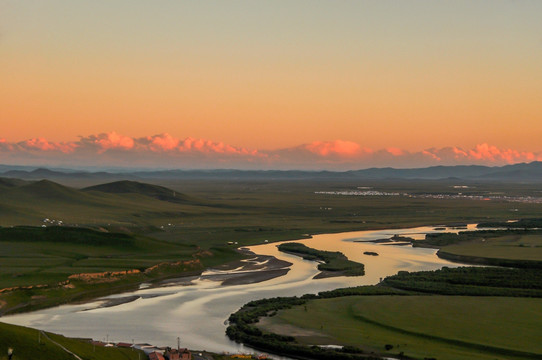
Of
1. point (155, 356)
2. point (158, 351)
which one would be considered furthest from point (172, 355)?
point (158, 351)

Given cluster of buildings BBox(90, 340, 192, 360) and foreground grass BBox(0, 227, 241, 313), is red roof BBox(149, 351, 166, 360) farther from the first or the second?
foreground grass BBox(0, 227, 241, 313)

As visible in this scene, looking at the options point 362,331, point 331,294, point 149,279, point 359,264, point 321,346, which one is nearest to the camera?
point 321,346

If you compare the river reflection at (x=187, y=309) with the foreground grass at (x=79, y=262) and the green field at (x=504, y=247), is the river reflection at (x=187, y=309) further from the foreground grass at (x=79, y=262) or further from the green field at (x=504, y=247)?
the green field at (x=504, y=247)

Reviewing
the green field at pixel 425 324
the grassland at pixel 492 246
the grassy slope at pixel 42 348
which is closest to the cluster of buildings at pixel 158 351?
the grassy slope at pixel 42 348

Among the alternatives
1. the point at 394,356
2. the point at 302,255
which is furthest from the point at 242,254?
the point at 394,356

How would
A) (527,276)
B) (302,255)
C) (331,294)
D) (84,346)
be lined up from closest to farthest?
(84,346) → (331,294) → (527,276) → (302,255)

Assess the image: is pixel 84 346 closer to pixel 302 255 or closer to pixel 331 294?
pixel 331 294

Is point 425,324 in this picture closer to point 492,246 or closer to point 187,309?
point 187,309
